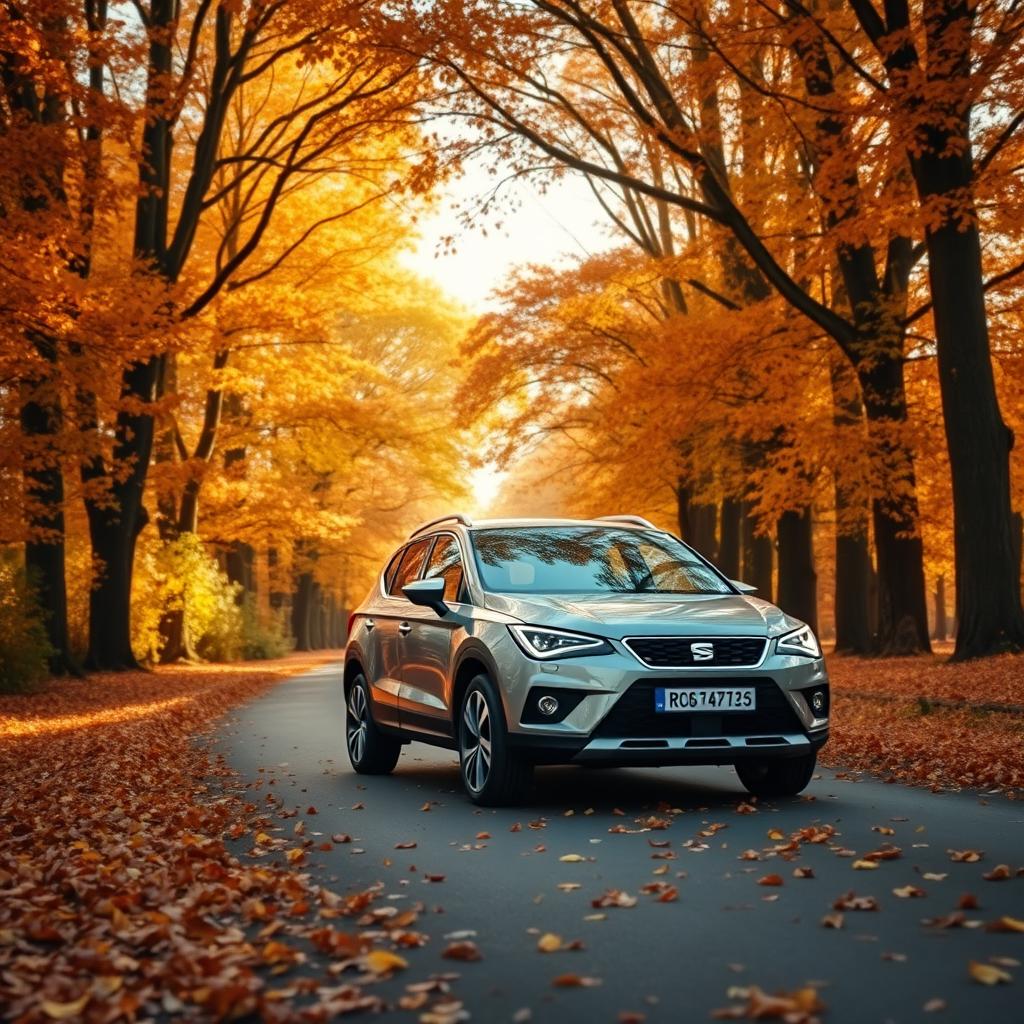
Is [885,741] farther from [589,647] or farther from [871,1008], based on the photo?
[871,1008]

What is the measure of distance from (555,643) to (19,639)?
14.2 metres

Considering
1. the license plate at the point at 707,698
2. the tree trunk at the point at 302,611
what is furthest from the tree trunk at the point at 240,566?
the license plate at the point at 707,698

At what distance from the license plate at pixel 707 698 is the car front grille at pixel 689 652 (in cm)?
13

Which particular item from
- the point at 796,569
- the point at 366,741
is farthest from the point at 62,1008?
the point at 796,569

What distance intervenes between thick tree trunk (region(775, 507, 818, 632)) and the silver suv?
17.4m

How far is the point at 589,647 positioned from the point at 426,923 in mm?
2989

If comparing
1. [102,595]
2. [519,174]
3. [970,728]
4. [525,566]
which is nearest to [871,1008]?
[525,566]

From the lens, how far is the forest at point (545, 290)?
695 inches

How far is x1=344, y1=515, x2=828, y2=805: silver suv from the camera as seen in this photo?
27.7 feet

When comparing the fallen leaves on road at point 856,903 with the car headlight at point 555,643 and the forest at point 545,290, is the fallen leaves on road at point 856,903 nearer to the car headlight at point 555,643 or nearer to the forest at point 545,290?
the car headlight at point 555,643

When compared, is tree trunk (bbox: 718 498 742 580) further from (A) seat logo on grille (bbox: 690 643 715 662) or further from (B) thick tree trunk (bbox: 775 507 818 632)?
(A) seat logo on grille (bbox: 690 643 715 662)

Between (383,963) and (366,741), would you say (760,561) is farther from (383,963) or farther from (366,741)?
(383,963)

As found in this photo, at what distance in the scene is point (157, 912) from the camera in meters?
5.74

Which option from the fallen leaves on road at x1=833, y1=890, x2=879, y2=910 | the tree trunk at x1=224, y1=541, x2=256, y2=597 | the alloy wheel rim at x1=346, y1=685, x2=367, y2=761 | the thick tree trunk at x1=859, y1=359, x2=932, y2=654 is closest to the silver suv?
the alloy wheel rim at x1=346, y1=685, x2=367, y2=761
